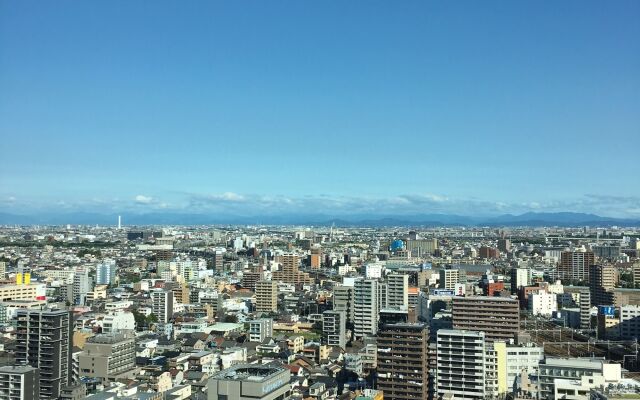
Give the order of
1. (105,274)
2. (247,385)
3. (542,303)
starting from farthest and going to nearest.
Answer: (105,274)
(542,303)
(247,385)

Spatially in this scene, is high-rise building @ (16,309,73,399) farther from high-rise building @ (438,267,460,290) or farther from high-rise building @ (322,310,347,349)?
high-rise building @ (438,267,460,290)

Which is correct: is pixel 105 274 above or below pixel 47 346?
below

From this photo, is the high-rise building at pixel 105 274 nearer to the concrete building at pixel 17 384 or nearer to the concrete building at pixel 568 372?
the concrete building at pixel 17 384

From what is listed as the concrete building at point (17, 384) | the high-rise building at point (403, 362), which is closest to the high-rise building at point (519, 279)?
the high-rise building at point (403, 362)

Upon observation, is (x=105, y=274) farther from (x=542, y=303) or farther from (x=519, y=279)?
(x=542, y=303)

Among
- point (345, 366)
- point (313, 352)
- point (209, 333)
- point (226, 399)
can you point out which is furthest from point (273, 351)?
point (226, 399)

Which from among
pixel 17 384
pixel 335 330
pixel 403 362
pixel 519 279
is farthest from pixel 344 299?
pixel 17 384

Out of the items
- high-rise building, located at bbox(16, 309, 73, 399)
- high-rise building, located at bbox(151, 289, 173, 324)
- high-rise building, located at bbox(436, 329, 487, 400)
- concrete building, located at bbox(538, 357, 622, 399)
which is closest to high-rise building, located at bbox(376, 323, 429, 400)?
high-rise building, located at bbox(436, 329, 487, 400)

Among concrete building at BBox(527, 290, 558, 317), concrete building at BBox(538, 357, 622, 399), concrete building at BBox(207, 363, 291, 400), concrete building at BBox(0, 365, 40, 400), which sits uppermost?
concrete building at BBox(207, 363, 291, 400)
